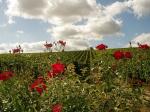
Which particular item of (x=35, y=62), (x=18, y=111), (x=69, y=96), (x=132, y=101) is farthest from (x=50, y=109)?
(x=35, y=62)

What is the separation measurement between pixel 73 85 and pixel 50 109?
654 mm

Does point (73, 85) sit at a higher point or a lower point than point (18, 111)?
higher

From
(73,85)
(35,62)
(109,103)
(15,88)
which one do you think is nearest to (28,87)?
(15,88)

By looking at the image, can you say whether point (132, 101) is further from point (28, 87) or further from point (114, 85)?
point (28, 87)

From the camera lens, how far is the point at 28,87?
772cm

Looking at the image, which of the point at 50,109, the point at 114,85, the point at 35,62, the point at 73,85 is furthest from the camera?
the point at 35,62

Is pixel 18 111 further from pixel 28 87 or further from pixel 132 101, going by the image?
pixel 132 101

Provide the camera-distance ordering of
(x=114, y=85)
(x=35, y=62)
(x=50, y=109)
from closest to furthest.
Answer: (x=50, y=109), (x=114, y=85), (x=35, y=62)

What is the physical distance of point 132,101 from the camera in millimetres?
6824

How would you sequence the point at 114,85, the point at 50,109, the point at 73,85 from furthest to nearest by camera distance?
the point at 114,85, the point at 73,85, the point at 50,109

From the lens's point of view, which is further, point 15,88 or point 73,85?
point 15,88

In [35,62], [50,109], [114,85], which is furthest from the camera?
[35,62]

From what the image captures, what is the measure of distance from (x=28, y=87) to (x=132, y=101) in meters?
2.11

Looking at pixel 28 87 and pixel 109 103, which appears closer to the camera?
pixel 109 103
